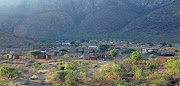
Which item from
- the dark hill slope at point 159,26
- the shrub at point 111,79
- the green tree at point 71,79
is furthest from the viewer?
the dark hill slope at point 159,26

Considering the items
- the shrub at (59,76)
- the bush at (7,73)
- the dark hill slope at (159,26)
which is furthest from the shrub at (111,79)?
the dark hill slope at (159,26)

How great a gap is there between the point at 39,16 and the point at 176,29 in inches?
2600

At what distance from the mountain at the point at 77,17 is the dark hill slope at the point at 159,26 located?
0.40 metres

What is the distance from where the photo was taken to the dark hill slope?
207 ft

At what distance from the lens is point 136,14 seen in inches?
3376

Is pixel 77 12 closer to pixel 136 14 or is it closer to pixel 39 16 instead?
pixel 39 16

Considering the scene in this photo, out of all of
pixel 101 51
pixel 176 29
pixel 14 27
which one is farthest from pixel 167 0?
pixel 14 27

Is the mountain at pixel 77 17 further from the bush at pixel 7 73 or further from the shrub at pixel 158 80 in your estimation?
the bush at pixel 7 73

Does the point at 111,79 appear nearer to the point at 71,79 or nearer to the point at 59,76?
the point at 71,79

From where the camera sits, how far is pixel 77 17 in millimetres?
91812

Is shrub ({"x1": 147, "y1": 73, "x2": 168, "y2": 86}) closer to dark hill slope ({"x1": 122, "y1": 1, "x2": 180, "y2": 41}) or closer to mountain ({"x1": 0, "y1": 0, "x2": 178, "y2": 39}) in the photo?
dark hill slope ({"x1": 122, "y1": 1, "x2": 180, "y2": 41})

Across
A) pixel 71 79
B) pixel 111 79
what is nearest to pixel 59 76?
pixel 71 79

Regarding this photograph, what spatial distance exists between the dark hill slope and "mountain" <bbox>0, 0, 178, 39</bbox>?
1.32ft

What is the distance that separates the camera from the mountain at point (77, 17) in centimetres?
7600
